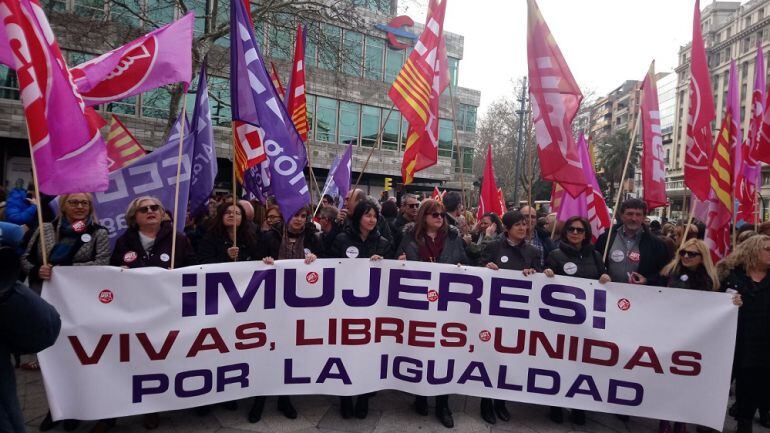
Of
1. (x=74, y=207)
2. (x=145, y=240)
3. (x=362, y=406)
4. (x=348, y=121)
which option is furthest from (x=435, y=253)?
(x=348, y=121)

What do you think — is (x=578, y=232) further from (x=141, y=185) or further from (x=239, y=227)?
(x=141, y=185)

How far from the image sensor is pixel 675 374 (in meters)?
3.55

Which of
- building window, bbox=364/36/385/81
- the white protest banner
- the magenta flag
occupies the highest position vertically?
building window, bbox=364/36/385/81

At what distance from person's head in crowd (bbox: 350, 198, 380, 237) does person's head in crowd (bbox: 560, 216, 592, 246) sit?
1597mm

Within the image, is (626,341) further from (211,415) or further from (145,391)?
(145,391)

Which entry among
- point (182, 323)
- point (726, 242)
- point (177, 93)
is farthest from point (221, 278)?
point (177, 93)

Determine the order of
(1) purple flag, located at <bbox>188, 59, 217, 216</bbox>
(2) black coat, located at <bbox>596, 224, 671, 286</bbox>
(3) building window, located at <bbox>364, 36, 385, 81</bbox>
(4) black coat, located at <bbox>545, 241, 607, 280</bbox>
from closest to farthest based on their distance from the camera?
(4) black coat, located at <bbox>545, 241, 607, 280</bbox>
(2) black coat, located at <bbox>596, 224, 671, 286</bbox>
(1) purple flag, located at <bbox>188, 59, 217, 216</bbox>
(3) building window, located at <bbox>364, 36, 385, 81</bbox>

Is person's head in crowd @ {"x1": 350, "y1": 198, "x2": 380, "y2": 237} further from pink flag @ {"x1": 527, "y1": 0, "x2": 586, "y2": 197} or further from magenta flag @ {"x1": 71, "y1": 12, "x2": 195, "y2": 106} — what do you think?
magenta flag @ {"x1": 71, "y1": 12, "x2": 195, "y2": 106}

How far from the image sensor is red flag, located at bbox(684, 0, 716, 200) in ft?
15.1

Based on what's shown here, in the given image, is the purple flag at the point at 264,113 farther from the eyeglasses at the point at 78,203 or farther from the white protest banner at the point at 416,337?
the eyeglasses at the point at 78,203

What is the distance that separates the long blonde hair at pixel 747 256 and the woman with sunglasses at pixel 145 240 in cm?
429

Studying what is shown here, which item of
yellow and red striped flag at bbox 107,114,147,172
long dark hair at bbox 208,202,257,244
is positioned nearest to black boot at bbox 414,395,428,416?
long dark hair at bbox 208,202,257,244

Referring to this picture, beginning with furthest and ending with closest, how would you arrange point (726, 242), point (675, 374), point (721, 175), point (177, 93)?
point (177, 93) → point (726, 242) → point (721, 175) → point (675, 374)

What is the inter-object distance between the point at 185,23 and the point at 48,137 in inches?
60.7
